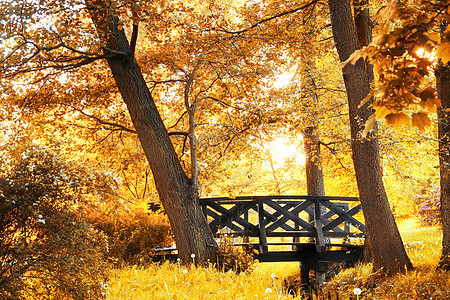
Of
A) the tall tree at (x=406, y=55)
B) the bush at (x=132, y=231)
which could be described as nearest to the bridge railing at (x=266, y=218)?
the bush at (x=132, y=231)

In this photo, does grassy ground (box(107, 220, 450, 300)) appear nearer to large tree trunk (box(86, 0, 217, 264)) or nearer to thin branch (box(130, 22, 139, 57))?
large tree trunk (box(86, 0, 217, 264))

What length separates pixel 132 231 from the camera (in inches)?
309

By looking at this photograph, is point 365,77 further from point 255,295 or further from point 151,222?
point 151,222

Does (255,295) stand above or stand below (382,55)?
below

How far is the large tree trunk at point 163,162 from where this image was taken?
22.4 feet

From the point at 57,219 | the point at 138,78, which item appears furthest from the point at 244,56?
the point at 57,219

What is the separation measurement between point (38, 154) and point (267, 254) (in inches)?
243

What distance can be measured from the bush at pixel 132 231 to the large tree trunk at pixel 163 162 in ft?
3.48

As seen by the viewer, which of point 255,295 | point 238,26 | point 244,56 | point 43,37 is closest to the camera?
point 255,295

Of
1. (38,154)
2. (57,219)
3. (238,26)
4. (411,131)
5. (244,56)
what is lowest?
(57,219)

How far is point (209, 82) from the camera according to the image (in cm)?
913

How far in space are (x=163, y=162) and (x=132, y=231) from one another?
1712 millimetres

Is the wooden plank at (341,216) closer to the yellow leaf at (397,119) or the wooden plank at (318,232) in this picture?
the wooden plank at (318,232)

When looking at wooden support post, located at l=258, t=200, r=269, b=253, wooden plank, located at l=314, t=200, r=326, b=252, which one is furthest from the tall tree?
wooden plank, located at l=314, t=200, r=326, b=252
